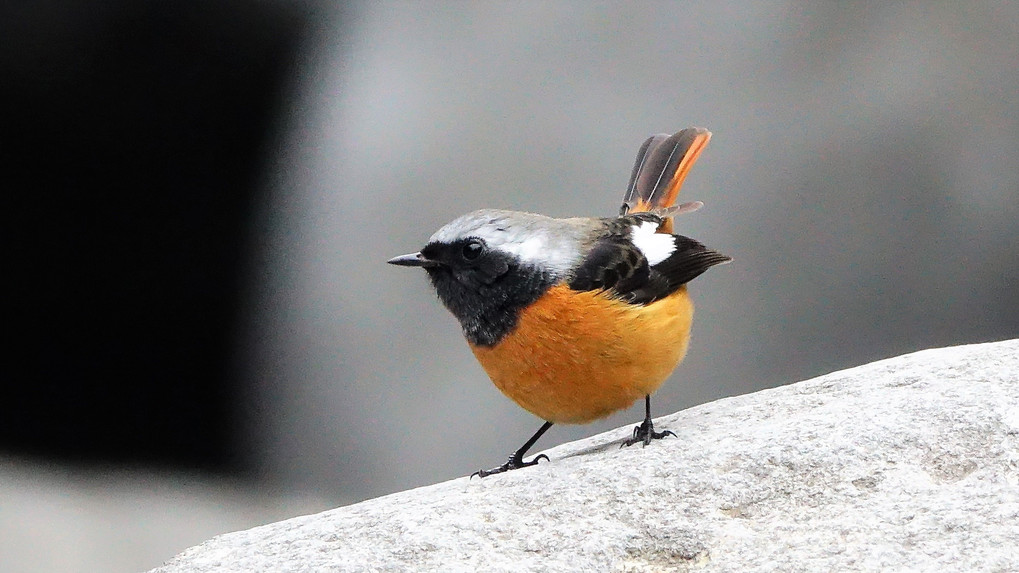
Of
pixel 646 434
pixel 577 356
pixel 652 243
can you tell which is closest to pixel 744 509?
pixel 646 434

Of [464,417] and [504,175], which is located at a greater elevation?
[504,175]

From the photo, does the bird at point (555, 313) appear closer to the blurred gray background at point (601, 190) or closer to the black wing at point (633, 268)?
the black wing at point (633, 268)

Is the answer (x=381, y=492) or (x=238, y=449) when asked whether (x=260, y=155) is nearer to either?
(x=238, y=449)

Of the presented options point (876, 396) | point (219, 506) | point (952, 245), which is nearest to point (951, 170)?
point (952, 245)

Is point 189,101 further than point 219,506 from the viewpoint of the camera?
Yes

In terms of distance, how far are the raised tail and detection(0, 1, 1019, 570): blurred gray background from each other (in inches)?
48.0

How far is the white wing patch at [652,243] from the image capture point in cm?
475

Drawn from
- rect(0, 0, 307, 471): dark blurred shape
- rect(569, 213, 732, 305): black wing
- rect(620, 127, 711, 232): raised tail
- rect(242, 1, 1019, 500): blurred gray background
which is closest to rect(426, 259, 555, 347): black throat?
rect(569, 213, 732, 305): black wing

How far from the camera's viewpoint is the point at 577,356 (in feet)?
13.4

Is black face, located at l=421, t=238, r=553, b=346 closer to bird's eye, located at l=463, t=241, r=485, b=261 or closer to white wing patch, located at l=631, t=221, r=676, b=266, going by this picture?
bird's eye, located at l=463, t=241, r=485, b=261

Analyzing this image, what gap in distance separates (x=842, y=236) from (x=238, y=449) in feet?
14.0

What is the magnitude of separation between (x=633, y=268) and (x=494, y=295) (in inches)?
24.9

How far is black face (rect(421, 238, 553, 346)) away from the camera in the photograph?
4.20 meters

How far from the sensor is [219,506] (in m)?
7.37
